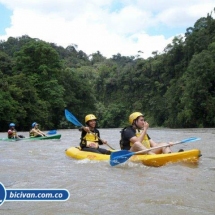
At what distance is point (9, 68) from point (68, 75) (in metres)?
6.12

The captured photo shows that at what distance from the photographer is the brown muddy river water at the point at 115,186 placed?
13.3 feet

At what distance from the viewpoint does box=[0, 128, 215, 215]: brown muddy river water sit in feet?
13.3

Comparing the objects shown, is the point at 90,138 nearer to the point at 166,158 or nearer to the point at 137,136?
the point at 137,136

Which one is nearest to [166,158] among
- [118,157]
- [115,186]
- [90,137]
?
[118,157]

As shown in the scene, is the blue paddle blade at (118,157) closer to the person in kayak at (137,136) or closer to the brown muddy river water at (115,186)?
the brown muddy river water at (115,186)

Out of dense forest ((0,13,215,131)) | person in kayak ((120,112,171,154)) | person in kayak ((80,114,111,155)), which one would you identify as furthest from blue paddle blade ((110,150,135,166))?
dense forest ((0,13,215,131))

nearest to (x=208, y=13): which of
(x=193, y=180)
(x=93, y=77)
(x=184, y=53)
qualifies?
(x=184, y=53)

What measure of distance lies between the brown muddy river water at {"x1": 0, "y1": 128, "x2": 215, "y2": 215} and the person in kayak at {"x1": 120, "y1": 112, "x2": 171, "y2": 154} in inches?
16.8

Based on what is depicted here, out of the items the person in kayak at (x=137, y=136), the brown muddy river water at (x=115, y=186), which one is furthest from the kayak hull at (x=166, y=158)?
the person in kayak at (x=137, y=136)

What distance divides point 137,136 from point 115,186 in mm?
2448

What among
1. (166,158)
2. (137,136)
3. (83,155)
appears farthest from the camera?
(83,155)

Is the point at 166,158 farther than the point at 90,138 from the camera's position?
No

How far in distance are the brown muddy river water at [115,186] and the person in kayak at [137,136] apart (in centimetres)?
43

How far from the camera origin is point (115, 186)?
208 inches
